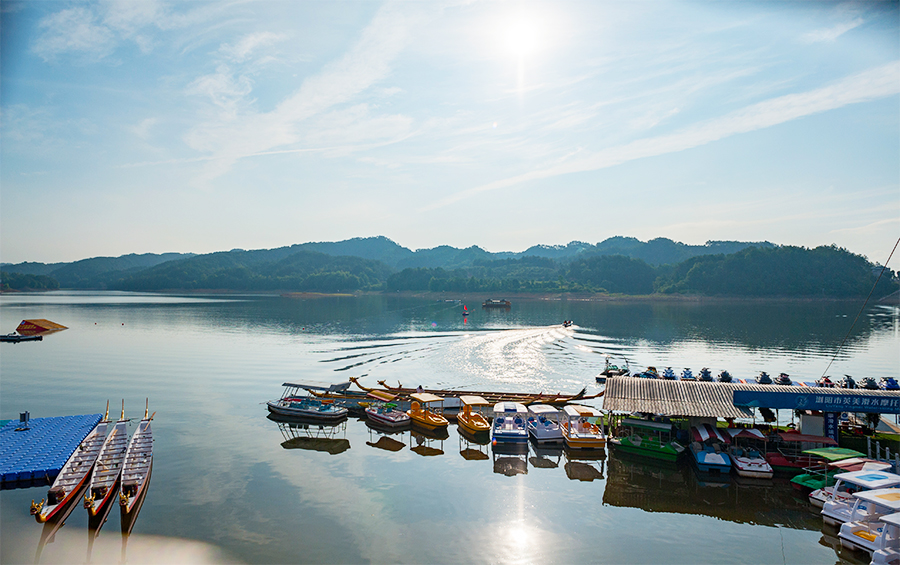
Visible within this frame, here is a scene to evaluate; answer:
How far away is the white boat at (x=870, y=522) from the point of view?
19859 mm

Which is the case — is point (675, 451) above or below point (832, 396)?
below

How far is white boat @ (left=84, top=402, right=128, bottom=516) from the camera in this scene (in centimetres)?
2354

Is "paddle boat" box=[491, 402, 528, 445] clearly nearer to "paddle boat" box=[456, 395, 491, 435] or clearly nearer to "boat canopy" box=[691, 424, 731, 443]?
"paddle boat" box=[456, 395, 491, 435]

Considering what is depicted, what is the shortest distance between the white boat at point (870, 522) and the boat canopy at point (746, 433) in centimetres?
797

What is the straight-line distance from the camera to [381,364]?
64438 mm

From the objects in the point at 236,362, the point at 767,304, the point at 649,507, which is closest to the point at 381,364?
the point at 236,362

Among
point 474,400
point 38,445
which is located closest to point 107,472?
point 38,445

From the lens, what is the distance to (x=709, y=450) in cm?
3048

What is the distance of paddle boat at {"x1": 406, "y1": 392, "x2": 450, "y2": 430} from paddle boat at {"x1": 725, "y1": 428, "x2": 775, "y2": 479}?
63.2ft

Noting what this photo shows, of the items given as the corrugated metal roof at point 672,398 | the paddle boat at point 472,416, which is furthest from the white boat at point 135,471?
the corrugated metal roof at point 672,398

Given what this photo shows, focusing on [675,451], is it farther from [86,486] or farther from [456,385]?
[86,486]

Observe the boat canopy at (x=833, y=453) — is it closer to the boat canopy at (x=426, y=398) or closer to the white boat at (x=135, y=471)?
the boat canopy at (x=426, y=398)

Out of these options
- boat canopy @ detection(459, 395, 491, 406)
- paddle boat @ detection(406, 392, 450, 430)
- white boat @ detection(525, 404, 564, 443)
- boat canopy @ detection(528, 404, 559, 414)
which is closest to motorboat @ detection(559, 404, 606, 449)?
white boat @ detection(525, 404, 564, 443)

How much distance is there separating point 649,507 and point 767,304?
7728 inches
